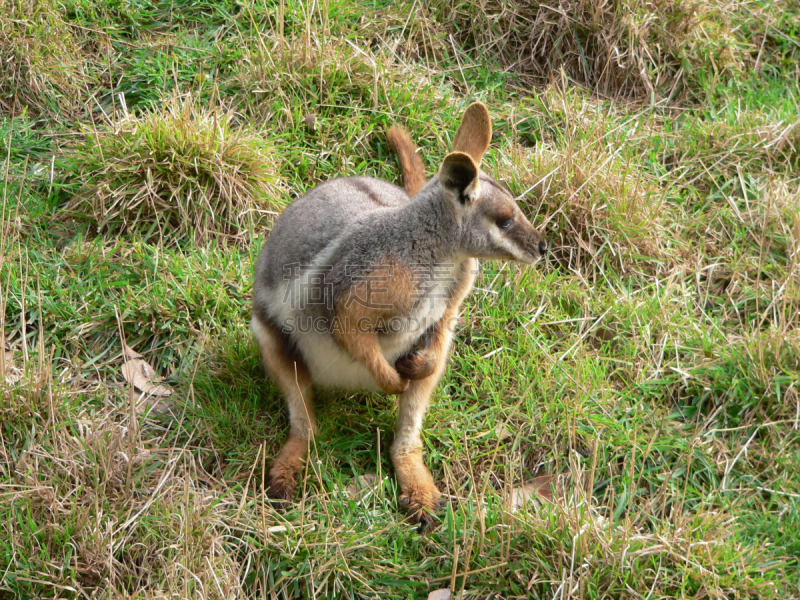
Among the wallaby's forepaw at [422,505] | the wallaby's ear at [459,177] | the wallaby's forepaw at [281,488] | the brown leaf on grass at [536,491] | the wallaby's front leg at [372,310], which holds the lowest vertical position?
the wallaby's forepaw at [281,488]

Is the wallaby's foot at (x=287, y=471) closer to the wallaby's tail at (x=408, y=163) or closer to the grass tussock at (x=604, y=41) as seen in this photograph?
the wallaby's tail at (x=408, y=163)

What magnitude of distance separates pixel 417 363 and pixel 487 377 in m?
0.59

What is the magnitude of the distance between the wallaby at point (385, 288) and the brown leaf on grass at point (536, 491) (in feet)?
1.23

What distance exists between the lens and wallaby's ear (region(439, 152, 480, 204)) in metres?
3.34

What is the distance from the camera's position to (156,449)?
3637 millimetres

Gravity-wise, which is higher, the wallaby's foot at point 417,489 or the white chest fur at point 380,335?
the white chest fur at point 380,335

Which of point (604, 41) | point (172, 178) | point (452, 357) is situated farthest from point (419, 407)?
point (604, 41)

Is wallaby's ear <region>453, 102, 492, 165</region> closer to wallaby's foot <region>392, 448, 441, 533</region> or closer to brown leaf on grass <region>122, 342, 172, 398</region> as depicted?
wallaby's foot <region>392, 448, 441, 533</region>

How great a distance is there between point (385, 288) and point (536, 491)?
3.87ft

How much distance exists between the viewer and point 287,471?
3.66 metres

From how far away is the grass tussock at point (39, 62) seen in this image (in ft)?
16.2

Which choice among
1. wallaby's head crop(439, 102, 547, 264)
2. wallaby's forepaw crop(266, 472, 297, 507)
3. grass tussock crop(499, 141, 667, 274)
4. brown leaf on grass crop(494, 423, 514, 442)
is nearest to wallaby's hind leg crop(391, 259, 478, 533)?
wallaby's head crop(439, 102, 547, 264)

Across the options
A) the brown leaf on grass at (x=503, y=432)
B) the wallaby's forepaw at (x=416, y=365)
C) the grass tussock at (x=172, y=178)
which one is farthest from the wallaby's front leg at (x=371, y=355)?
the grass tussock at (x=172, y=178)

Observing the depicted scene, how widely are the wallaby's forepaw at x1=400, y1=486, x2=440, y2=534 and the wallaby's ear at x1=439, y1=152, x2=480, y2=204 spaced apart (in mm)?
1311
